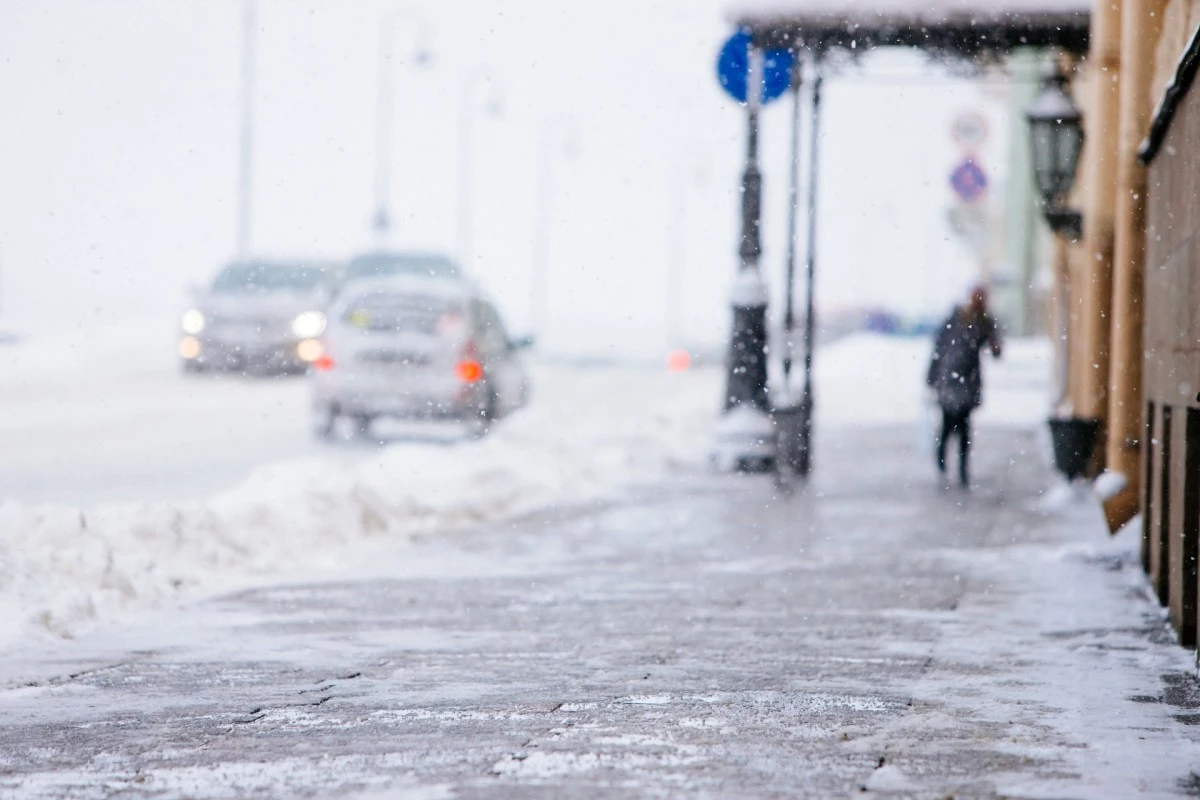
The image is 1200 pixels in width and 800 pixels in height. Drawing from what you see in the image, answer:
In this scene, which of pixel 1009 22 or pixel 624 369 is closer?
pixel 1009 22

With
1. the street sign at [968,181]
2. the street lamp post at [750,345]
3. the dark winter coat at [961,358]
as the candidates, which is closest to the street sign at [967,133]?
the street sign at [968,181]

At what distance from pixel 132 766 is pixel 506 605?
12.1 feet

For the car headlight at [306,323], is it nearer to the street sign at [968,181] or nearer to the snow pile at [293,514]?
the snow pile at [293,514]

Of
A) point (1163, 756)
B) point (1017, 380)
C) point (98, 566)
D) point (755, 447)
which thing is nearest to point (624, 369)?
point (1017, 380)

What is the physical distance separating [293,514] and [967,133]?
21.0m

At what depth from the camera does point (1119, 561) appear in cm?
Result: 1019

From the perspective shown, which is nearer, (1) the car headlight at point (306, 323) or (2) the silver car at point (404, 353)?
(2) the silver car at point (404, 353)

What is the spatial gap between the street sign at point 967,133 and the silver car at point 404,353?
43.4 ft

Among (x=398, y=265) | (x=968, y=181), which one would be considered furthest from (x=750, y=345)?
(x=398, y=265)

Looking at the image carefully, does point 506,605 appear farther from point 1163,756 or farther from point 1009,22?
point 1009,22

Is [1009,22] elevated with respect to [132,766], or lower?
elevated

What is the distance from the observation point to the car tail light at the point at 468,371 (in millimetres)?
18734

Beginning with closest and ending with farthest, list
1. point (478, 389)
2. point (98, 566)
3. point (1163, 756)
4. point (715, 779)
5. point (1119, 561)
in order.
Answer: point (715, 779) < point (1163, 756) < point (98, 566) < point (1119, 561) < point (478, 389)

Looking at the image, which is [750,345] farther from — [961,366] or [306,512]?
[306,512]
